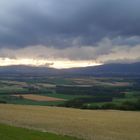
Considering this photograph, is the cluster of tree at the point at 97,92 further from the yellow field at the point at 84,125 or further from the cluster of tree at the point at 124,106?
the yellow field at the point at 84,125

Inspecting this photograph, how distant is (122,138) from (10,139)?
12095 mm

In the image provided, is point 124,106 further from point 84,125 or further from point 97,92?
point 97,92

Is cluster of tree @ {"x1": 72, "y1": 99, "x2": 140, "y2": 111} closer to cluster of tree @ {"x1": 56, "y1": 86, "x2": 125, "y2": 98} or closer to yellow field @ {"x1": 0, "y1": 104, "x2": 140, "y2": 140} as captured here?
yellow field @ {"x1": 0, "y1": 104, "x2": 140, "y2": 140}

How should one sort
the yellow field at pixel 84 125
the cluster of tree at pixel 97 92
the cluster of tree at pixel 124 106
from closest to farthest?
the yellow field at pixel 84 125, the cluster of tree at pixel 124 106, the cluster of tree at pixel 97 92

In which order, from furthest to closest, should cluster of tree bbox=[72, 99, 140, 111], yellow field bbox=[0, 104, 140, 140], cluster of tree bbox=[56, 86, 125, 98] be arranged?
cluster of tree bbox=[56, 86, 125, 98], cluster of tree bbox=[72, 99, 140, 111], yellow field bbox=[0, 104, 140, 140]

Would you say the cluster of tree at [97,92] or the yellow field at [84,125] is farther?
the cluster of tree at [97,92]

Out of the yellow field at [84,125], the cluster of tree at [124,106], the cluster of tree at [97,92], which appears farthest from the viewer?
the cluster of tree at [97,92]

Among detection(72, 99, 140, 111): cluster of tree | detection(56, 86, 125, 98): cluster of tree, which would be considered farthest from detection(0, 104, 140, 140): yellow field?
detection(56, 86, 125, 98): cluster of tree

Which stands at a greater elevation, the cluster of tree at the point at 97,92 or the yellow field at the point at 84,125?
the yellow field at the point at 84,125

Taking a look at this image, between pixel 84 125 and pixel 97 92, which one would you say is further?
pixel 97 92

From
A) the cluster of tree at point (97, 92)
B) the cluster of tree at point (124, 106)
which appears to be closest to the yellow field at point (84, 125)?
the cluster of tree at point (124, 106)

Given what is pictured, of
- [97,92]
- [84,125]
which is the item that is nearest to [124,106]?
[84,125]

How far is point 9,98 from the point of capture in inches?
4326

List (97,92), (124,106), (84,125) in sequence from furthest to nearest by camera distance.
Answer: (97,92) < (124,106) < (84,125)
